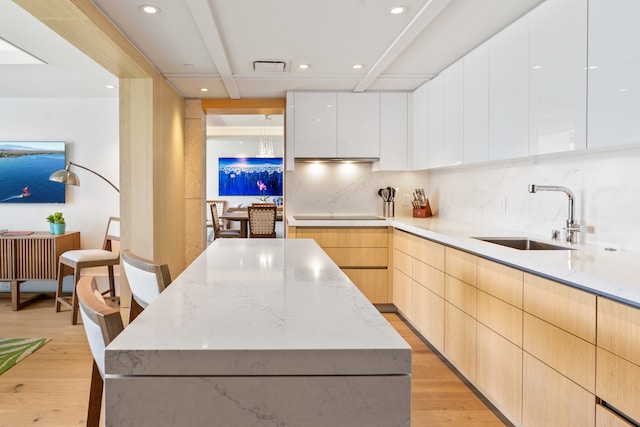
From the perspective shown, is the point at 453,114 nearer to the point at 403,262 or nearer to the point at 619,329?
the point at 403,262

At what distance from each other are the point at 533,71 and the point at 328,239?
2.17m

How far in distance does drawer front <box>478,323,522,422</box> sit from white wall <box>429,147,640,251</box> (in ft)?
2.45

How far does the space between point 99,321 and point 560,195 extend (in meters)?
2.49

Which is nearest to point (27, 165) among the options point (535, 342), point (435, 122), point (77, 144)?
Answer: point (77, 144)

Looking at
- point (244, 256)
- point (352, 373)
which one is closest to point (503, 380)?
point (244, 256)

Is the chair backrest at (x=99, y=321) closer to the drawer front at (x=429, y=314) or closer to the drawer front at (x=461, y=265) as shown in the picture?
the drawer front at (x=461, y=265)

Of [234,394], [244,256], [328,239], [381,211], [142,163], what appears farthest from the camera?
[381,211]

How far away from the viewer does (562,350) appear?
157 centimetres

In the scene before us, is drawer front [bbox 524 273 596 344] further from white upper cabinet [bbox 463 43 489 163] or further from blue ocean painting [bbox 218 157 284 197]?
blue ocean painting [bbox 218 157 284 197]

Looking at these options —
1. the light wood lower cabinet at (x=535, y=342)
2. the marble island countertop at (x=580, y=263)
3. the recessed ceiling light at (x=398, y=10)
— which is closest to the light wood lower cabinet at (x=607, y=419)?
the light wood lower cabinet at (x=535, y=342)

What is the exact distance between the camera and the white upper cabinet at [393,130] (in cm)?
423

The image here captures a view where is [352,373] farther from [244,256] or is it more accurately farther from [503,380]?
[503,380]

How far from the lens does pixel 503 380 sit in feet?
→ 6.55

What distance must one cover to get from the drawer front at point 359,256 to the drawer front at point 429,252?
0.62 meters
